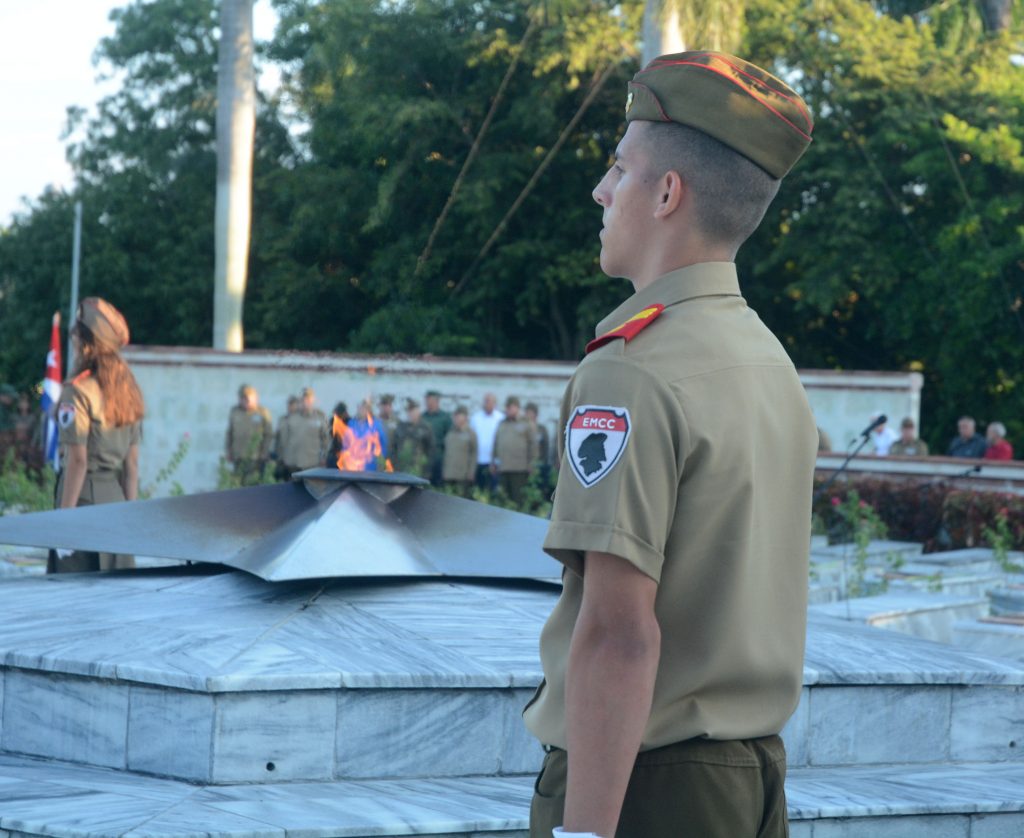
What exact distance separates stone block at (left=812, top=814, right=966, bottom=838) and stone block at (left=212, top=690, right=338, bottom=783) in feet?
4.27

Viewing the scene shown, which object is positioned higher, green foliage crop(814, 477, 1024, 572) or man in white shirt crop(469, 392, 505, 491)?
man in white shirt crop(469, 392, 505, 491)

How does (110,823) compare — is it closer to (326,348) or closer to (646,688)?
(646,688)

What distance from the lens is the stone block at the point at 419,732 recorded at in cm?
411

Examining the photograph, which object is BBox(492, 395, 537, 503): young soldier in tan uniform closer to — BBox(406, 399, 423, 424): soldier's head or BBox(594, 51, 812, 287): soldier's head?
BBox(406, 399, 423, 424): soldier's head

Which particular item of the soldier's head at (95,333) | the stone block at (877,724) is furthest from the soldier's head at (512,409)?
the stone block at (877,724)

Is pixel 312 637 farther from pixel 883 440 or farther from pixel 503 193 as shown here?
pixel 503 193

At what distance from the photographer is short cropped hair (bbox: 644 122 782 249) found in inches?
82.5

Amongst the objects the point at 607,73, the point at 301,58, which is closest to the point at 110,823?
the point at 607,73

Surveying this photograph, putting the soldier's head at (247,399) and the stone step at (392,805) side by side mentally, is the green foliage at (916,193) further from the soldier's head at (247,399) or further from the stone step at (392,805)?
the stone step at (392,805)

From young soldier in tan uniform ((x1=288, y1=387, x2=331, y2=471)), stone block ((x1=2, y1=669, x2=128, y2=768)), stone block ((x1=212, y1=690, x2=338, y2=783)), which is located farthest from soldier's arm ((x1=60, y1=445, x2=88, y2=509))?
young soldier in tan uniform ((x1=288, y1=387, x2=331, y2=471))

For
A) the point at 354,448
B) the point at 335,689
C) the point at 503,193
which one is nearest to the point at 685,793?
the point at 335,689

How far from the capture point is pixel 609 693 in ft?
6.34

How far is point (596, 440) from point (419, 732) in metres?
2.43

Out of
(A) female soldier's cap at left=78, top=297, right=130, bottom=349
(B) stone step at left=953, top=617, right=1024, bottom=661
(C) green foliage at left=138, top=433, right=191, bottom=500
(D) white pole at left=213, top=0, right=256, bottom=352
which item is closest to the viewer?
(A) female soldier's cap at left=78, top=297, right=130, bottom=349
